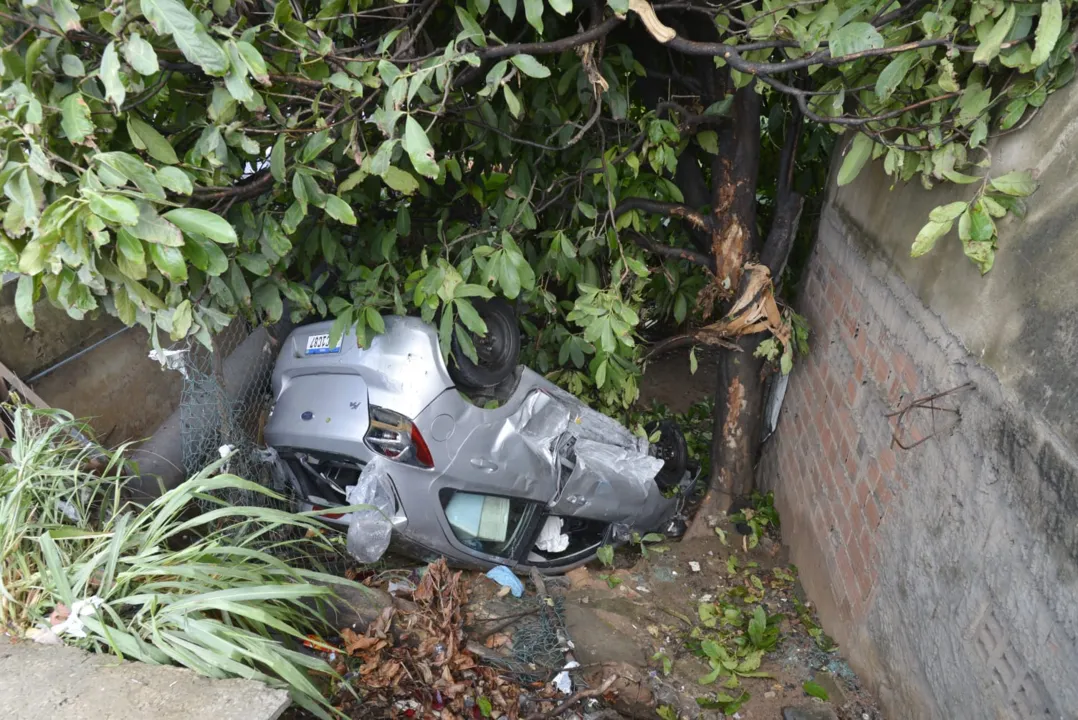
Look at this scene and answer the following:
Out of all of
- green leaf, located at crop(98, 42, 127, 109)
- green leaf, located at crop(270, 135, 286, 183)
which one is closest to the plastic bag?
green leaf, located at crop(270, 135, 286, 183)

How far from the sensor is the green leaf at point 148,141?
5.63 ft

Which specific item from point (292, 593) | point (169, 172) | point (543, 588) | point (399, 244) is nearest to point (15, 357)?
point (399, 244)

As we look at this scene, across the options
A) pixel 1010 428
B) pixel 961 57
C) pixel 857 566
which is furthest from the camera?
pixel 857 566

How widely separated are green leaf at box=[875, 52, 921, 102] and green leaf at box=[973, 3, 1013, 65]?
197mm

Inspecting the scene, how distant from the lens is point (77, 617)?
1.56m

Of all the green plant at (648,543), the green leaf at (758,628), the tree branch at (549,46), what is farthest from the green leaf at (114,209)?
the green plant at (648,543)

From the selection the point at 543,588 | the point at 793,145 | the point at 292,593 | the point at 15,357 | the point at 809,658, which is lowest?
the point at 15,357

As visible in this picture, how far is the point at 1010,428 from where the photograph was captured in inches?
62.0

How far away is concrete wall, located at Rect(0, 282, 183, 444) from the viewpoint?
2977mm

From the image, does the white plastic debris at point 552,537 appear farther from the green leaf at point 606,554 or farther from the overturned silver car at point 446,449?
the green leaf at point 606,554

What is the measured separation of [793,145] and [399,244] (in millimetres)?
2078

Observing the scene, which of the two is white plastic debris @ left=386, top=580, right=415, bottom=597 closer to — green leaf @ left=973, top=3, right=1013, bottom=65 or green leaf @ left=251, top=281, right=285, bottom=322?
green leaf @ left=251, top=281, right=285, bottom=322

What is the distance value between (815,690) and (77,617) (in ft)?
8.03

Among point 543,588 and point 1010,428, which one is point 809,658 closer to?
point 543,588
